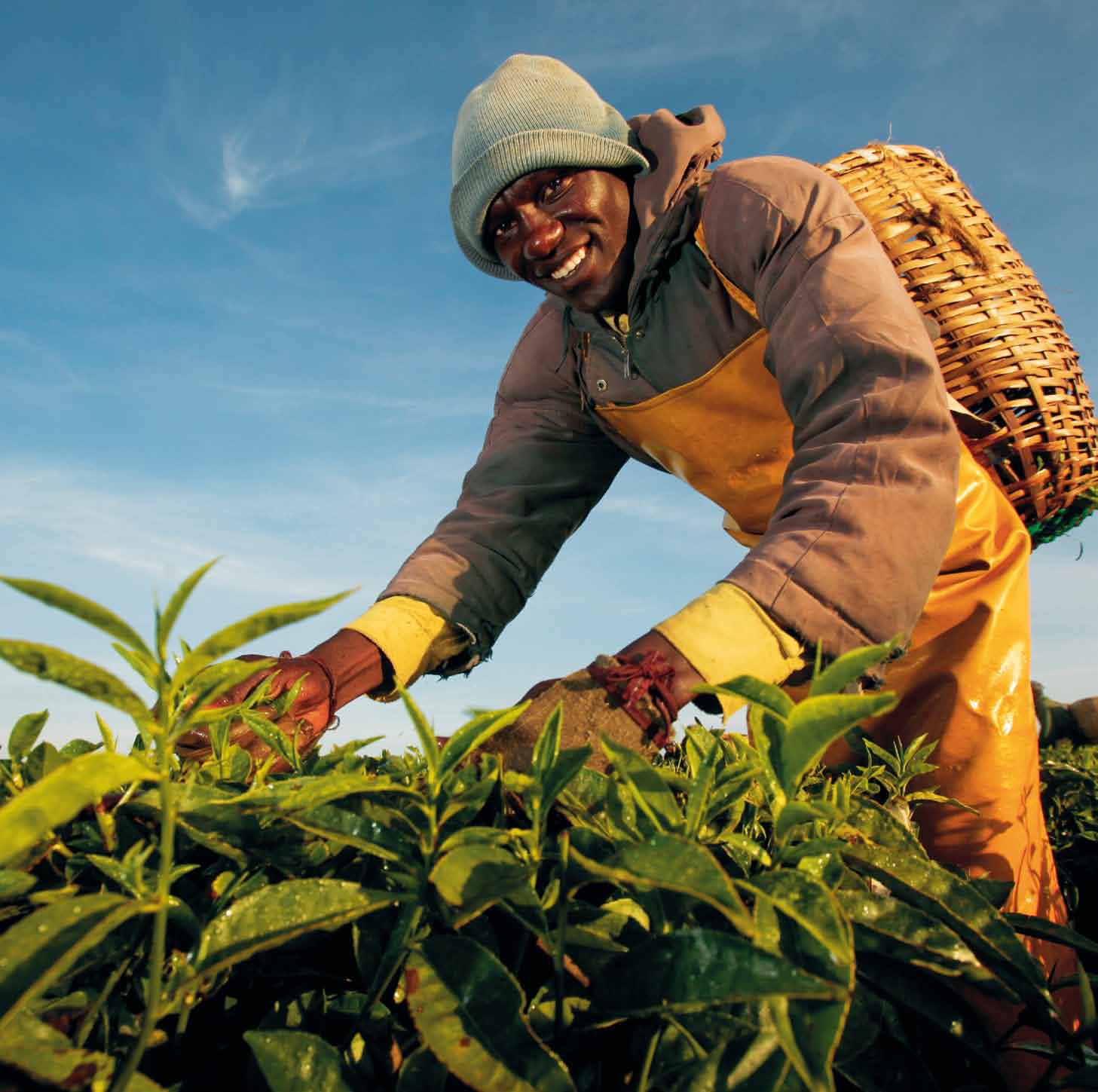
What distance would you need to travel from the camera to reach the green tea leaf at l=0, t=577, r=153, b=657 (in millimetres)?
492

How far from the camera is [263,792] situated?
72 centimetres

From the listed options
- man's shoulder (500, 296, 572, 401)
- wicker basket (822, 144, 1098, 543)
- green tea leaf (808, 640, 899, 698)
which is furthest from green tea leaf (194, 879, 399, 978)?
wicker basket (822, 144, 1098, 543)

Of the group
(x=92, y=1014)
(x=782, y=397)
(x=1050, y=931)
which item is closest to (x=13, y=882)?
(x=92, y=1014)

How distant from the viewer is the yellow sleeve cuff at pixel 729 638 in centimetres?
189

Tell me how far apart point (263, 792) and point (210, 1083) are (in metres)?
0.20

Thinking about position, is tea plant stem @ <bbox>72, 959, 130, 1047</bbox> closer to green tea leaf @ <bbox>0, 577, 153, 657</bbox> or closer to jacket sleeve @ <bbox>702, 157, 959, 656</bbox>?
green tea leaf @ <bbox>0, 577, 153, 657</bbox>

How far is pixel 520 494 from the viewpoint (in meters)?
3.88

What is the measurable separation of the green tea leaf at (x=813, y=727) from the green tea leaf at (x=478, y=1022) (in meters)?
0.24

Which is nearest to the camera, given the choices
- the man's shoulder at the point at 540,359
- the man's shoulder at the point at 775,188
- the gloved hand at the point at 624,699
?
the gloved hand at the point at 624,699

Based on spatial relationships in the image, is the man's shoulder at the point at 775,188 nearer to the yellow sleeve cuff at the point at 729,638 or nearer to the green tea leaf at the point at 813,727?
the yellow sleeve cuff at the point at 729,638

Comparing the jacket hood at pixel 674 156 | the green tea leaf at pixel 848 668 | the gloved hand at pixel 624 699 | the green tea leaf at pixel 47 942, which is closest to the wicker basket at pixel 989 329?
the jacket hood at pixel 674 156

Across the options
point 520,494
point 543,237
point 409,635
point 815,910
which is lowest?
point 815,910

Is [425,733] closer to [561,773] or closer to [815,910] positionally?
[561,773]

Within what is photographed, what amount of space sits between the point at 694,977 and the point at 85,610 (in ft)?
1.39
